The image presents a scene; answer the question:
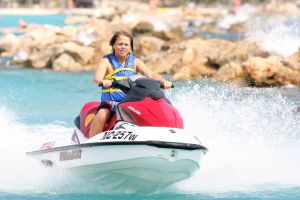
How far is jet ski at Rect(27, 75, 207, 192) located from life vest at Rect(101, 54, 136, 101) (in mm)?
278

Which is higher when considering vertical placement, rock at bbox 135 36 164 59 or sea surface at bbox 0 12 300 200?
rock at bbox 135 36 164 59

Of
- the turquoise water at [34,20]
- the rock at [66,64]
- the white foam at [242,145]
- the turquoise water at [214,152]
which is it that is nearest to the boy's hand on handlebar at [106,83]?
the turquoise water at [214,152]

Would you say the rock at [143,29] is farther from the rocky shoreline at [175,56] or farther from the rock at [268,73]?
the rock at [268,73]

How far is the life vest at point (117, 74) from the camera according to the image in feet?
24.6

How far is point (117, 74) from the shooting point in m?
7.65

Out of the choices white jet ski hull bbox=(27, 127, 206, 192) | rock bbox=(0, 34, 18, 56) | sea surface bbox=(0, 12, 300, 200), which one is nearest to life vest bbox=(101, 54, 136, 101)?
white jet ski hull bbox=(27, 127, 206, 192)

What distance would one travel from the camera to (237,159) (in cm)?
882

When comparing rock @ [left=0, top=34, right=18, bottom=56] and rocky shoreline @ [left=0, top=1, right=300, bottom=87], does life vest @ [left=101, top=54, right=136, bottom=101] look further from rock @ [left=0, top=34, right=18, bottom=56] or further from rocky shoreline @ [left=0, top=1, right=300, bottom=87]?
rock @ [left=0, top=34, right=18, bottom=56]

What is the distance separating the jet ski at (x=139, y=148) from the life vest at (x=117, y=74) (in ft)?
0.91

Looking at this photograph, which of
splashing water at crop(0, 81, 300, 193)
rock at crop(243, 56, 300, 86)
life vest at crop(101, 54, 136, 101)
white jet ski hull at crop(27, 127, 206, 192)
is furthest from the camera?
rock at crop(243, 56, 300, 86)

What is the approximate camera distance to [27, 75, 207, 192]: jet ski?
6.75 metres

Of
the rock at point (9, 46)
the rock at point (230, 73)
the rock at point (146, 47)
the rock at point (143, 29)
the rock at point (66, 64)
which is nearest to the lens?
the rock at point (230, 73)

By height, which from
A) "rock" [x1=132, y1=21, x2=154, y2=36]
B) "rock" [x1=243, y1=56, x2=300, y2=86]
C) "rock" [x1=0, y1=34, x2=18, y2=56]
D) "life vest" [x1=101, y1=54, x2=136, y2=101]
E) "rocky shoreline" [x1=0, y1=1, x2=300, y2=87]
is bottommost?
"life vest" [x1=101, y1=54, x2=136, y2=101]

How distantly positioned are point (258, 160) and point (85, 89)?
11.0 m
